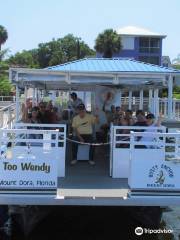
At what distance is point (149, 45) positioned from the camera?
293 feet

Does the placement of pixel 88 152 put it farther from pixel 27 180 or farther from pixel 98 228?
pixel 27 180

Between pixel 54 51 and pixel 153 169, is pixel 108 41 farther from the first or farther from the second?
pixel 153 169

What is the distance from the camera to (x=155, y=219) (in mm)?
10336

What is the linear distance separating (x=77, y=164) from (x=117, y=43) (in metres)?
66.6

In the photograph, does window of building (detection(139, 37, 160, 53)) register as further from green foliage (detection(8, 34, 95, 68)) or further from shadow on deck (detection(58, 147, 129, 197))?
shadow on deck (detection(58, 147, 129, 197))

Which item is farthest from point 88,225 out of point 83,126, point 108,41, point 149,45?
point 149,45

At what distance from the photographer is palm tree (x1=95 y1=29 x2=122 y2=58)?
7569 centimetres

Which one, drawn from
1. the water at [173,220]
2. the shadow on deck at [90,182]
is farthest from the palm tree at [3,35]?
the shadow on deck at [90,182]

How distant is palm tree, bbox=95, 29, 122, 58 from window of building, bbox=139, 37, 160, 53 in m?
11.7

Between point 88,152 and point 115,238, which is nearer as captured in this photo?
point 115,238

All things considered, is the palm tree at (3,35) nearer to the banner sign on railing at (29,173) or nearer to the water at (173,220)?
the water at (173,220)

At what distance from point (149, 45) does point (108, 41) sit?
1534 cm

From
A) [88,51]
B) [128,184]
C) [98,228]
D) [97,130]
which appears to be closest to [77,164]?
[98,228]

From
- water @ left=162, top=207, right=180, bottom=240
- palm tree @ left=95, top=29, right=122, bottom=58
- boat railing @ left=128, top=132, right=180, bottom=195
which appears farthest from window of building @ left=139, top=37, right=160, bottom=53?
boat railing @ left=128, top=132, right=180, bottom=195
